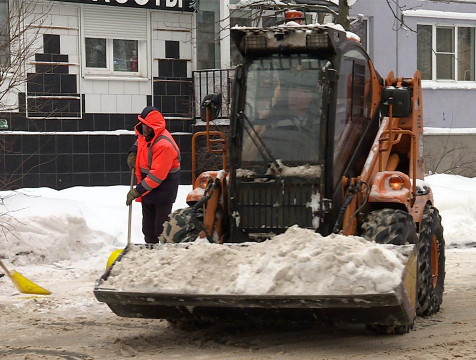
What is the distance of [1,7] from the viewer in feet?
51.1

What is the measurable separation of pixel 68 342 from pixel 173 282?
1.03 metres

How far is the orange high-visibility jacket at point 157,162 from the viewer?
9.31 m

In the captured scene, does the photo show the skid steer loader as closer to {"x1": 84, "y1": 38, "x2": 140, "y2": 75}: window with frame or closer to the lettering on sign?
the lettering on sign

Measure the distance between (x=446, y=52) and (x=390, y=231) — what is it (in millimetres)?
14109

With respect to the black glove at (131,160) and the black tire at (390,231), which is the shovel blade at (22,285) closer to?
the black glove at (131,160)

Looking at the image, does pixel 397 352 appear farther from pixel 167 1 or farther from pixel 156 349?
pixel 167 1

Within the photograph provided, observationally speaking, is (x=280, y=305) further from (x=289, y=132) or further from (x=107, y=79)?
(x=107, y=79)

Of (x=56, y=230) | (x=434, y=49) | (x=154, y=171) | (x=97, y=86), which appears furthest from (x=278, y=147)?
(x=434, y=49)

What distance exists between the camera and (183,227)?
740cm

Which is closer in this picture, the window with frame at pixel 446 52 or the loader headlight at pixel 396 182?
the loader headlight at pixel 396 182

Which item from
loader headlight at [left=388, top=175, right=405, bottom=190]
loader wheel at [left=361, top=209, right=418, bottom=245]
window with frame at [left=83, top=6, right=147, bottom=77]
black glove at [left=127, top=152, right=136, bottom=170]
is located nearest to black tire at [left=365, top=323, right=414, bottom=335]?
loader wheel at [left=361, top=209, right=418, bottom=245]

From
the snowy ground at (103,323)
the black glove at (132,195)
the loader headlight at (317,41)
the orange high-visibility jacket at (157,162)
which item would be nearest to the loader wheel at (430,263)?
the snowy ground at (103,323)

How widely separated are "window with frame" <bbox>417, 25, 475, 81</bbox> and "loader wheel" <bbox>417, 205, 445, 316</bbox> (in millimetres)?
12195

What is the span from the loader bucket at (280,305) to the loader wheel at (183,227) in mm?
824
